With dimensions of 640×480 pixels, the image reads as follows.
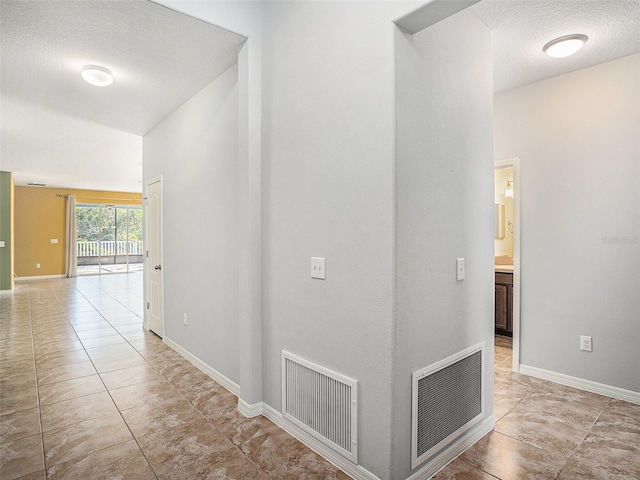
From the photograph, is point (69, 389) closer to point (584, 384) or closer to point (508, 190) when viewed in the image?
point (584, 384)

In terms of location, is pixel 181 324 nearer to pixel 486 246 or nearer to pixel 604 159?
pixel 486 246

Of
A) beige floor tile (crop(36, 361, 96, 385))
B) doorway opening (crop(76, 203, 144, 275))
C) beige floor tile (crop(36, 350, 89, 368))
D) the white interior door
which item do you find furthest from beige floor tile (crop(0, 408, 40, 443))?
doorway opening (crop(76, 203, 144, 275))

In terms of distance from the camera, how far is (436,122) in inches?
79.2

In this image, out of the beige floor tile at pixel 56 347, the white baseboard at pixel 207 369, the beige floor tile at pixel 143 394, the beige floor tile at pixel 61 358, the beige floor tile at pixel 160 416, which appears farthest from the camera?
the beige floor tile at pixel 56 347

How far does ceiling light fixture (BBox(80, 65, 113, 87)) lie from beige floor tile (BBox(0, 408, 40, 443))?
2644mm

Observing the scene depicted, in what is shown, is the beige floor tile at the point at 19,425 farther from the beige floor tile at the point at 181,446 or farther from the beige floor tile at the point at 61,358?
the beige floor tile at the point at 61,358

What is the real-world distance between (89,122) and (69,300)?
13.9 feet

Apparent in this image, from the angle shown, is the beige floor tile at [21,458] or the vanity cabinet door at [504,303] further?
the vanity cabinet door at [504,303]

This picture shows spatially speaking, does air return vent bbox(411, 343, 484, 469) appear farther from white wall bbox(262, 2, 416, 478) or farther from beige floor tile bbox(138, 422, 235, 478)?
beige floor tile bbox(138, 422, 235, 478)

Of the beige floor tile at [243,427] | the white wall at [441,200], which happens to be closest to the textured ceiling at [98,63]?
the white wall at [441,200]

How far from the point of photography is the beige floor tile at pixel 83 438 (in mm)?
2154

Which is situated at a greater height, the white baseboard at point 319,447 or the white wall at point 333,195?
the white wall at point 333,195

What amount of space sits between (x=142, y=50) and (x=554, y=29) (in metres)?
2.98

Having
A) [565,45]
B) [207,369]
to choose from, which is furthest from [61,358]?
[565,45]
